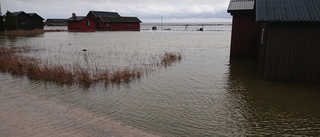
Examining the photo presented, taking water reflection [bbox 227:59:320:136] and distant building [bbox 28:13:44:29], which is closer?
water reflection [bbox 227:59:320:136]

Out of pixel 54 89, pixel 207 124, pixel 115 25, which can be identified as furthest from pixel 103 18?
pixel 207 124

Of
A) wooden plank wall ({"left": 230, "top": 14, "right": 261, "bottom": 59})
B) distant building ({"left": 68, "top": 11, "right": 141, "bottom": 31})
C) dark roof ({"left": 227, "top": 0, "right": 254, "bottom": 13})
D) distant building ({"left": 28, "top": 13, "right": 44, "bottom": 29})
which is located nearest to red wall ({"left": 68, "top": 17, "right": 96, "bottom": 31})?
distant building ({"left": 68, "top": 11, "right": 141, "bottom": 31})

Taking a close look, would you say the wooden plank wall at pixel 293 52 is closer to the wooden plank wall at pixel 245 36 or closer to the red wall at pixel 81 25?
the wooden plank wall at pixel 245 36

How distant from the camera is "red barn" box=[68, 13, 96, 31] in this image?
6969 cm

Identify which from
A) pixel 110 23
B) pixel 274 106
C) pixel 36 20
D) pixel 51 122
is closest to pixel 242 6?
pixel 274 106

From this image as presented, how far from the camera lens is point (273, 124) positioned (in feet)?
24.4

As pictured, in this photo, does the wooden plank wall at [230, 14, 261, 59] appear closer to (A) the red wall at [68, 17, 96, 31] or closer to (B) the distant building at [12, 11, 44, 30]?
(A) the red wall at [68, 17, 96, 31]

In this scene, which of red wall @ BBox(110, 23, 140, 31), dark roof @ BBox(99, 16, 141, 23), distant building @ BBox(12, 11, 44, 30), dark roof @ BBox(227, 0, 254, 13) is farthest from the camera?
red wall @ BBox(110, 23, 140, 31)

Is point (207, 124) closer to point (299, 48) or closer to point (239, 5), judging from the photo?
point (299, 48)

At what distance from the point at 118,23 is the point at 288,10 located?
65.9 meters

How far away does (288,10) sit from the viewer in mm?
11883

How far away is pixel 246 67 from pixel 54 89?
36.2 feet

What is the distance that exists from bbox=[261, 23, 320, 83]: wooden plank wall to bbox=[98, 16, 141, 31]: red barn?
64.6 meters

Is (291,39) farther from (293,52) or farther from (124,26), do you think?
(124,26)
